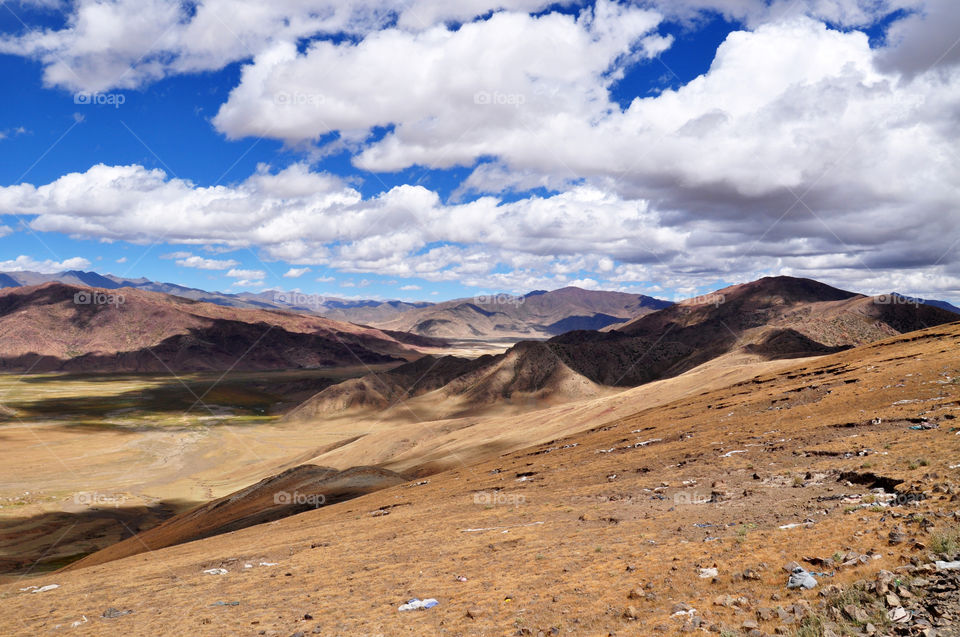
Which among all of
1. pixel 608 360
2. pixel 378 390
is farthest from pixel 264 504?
pixel 608 360

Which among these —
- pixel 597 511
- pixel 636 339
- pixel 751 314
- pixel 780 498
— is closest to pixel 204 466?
pixel 597 511

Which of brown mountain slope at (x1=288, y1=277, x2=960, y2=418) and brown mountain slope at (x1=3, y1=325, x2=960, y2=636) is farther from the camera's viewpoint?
brown mountain slope at (x1=288, y1=277, x2=960, y2=418)

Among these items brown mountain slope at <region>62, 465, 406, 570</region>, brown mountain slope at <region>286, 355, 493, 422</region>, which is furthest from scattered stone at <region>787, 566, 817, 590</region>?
brown mountain slope at <region>286, 355, 493, 422</region>

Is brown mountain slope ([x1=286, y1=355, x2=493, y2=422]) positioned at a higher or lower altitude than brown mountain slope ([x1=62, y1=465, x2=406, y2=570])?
higher

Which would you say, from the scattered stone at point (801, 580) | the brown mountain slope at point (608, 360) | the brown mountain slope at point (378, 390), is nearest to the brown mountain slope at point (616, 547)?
the scattered stone at point (801, 580)

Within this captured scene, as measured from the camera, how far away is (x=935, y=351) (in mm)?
30562

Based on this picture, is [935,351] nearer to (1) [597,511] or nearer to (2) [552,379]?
(1) [597,511]

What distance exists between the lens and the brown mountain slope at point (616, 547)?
9859 millimetres

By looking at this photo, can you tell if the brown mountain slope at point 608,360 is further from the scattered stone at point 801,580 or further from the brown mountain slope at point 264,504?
the scattered stone at point 801,580

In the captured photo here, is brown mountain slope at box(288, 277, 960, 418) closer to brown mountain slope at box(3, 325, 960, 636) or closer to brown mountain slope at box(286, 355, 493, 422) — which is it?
brown mountain slope at box(286, 355, 493, 422)

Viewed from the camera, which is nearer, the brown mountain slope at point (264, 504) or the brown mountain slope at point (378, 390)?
the brown mountain slope at point (264, 504)

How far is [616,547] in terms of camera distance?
13.3m

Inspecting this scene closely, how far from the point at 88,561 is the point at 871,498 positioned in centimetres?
3531

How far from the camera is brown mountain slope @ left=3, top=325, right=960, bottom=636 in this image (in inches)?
388
